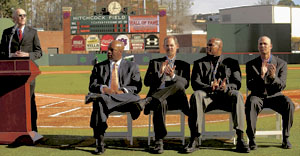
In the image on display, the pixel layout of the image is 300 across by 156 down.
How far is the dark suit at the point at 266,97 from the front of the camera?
6.23 meters

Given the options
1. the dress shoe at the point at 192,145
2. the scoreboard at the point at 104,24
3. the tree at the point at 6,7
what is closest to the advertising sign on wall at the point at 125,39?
the scoreboard at the point at 104,24

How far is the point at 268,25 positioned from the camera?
4950cm

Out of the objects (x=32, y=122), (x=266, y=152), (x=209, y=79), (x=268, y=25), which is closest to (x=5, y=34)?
(x=32, y=122)

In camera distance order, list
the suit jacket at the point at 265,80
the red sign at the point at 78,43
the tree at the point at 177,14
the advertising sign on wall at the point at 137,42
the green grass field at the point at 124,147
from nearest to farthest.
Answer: the green grass field at the point at 124,147
the suit jacket at the point at 265,80
the advertising sign on wall at the point at 137,42
the red sign at the point at 78,43
the tree at the point at 177,14

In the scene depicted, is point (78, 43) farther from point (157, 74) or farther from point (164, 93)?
point (164, 93)

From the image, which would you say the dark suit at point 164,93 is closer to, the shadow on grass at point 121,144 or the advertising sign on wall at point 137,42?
the shadow on grass at point 121,144

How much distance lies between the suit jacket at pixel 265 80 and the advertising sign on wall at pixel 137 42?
4817cm

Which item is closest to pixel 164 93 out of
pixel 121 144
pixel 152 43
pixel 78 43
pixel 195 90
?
pixel 195 90

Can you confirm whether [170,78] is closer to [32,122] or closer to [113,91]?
[113,91]

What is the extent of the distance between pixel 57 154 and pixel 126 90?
1.36 metres

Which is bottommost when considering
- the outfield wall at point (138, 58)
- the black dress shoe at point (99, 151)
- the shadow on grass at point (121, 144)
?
the shadow on grass at point (121, 144)

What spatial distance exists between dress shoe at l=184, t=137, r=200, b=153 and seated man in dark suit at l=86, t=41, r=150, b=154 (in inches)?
34.4

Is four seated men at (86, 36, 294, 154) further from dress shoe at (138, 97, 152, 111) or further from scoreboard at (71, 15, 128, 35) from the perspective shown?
scoreboard at (71, 15, 128, 35)

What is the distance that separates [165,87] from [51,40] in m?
63.1
